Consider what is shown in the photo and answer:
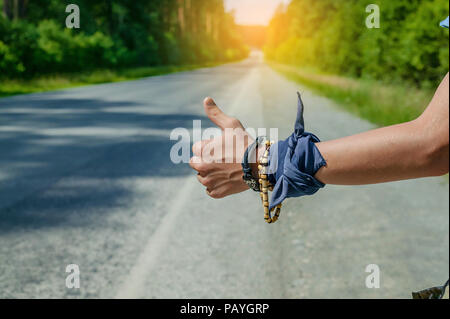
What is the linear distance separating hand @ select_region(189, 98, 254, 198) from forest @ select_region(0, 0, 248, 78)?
989cm

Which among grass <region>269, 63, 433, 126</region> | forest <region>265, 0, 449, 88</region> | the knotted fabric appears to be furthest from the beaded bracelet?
grass <region>269, 63, 433, 126</region>

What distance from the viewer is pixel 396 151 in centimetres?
96

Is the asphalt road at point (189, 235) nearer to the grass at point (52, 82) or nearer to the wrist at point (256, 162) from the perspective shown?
the wrist at point (256, 162)

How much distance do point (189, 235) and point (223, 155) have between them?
333 centimetres

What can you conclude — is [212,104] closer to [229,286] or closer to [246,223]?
[229,286]

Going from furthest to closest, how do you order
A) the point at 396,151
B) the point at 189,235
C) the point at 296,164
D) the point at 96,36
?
1. the point at 96,36
2. the point at 189,235
3. the point at 296,164
4. the point at 396,151

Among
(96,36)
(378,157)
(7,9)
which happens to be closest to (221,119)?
(378,157)

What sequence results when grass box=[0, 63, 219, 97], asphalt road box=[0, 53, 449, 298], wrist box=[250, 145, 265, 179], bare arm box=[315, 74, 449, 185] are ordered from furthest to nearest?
grass box=[0, 63, 219, 97] < asphalt road box=[0, 53, 449, 298] < wrist box=[250, 145, 265, 179] < bare arm box=[315, 74, 449, 185]

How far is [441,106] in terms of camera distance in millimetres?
892

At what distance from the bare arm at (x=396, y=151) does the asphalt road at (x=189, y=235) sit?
117 cm

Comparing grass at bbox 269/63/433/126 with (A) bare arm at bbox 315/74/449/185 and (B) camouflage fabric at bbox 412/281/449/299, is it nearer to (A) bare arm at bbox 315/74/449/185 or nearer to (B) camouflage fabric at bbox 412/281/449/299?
(B) camouflage fabric at bbox 412/281/449/299

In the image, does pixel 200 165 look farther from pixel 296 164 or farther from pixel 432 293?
pixel 432 293

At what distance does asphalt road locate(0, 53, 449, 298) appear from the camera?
3.60m

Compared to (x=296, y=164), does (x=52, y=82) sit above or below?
above
